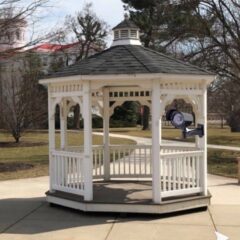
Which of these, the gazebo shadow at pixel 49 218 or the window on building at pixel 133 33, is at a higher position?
the window on building at pixel 133 33

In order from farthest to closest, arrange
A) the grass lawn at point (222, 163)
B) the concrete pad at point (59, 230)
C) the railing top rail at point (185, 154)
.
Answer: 1. the grass lawn at point (222, 163)
2. the railing top rail at point (185, 154)
3. the concrete pad at point (59, 230)

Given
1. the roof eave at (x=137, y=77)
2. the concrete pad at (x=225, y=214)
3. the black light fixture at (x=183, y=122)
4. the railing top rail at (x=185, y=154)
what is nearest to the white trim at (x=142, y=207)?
the concrete pad at (x=225, y=214)

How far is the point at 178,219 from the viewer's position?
997cm

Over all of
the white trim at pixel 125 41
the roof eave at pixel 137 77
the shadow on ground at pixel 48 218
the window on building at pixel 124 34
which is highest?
the window on building at pixel 124 34

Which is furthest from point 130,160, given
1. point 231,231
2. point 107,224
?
point 231,231

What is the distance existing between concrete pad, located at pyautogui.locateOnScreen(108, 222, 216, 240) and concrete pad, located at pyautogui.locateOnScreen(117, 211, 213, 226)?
9.7 inches

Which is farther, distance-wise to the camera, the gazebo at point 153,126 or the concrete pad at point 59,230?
the gazebo at point 153,126

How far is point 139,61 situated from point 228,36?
12.6 m

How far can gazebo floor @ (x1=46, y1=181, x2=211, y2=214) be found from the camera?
10078mm

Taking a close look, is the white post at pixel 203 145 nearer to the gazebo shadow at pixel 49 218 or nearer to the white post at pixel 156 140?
the gazebo shadow at pixel 49 218

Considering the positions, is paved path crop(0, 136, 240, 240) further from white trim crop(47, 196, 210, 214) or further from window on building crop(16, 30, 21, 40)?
window on building crop(16, 30, 21, 40)

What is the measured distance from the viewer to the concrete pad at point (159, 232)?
864cm

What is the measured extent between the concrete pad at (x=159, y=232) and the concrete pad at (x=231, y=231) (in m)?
0.18

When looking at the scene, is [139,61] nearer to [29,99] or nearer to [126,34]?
[126,34]
